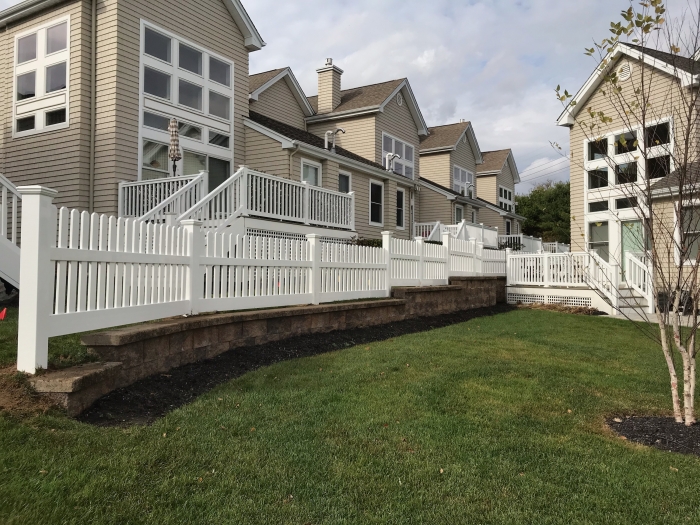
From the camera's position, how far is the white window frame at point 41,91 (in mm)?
12320

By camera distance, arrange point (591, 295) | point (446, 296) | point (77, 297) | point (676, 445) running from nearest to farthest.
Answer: point (676, 445) → point (77, 297) → point (446, 296) → point (591, 295)

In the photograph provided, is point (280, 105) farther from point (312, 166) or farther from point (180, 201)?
point (180, 201)

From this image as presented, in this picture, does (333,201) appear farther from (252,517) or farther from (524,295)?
(252,517)

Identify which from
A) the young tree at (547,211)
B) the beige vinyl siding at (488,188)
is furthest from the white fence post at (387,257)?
the young tree at (547,211)

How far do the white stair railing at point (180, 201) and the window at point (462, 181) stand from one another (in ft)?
65.7

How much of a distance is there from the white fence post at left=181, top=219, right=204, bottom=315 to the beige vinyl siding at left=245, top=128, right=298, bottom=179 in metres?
9.47

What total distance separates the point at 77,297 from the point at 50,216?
75 cm

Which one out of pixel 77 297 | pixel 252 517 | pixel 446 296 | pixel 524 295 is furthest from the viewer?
pixel 524 295

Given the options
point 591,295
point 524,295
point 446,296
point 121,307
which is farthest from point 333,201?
point 121,307

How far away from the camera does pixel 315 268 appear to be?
8227mm

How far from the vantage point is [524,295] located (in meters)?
15.9

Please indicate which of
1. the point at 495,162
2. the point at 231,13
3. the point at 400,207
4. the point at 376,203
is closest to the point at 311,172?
the point at 376,203

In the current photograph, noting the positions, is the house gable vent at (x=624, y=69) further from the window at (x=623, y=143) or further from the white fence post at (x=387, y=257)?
the white fence post at (x=387, y=257)

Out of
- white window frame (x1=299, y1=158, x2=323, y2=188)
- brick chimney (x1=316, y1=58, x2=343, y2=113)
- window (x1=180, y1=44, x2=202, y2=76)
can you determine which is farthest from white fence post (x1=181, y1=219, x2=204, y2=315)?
brick chimney (x1=316, y1=58, x2=343, y2=113)
